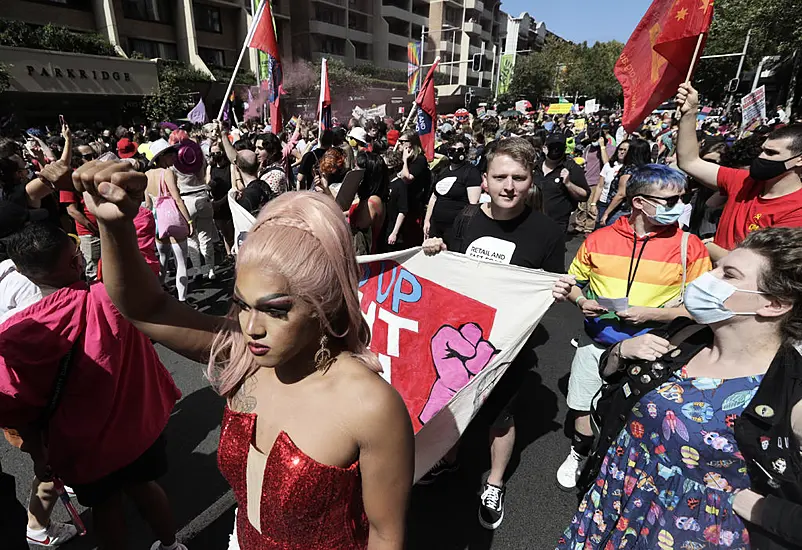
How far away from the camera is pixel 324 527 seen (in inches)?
50.3

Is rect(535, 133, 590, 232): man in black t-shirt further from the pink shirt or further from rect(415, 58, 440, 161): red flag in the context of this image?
the pink shirt

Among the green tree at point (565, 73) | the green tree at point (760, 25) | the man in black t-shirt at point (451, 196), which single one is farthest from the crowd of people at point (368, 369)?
the green tree at point (565, 73)

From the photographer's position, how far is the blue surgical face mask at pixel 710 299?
5.37 feet

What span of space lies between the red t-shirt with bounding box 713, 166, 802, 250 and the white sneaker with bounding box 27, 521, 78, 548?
15.2 feet

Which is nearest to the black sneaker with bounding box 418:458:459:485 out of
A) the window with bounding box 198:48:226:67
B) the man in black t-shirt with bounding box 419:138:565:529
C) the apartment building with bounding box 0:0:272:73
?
the man in black t-shirt with bounding box 419:138:565:529

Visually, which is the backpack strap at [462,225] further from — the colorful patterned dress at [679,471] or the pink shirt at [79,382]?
the pink shirt at [79,382]

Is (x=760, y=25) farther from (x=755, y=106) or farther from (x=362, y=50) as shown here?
(x=362, y=50)

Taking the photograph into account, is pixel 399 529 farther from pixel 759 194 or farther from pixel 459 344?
pixel 759 194

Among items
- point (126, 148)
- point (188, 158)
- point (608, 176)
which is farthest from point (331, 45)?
point (188, 158)

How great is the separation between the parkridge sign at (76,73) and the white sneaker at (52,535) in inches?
934

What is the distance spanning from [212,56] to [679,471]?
3607 cm

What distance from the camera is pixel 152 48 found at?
27.3 m

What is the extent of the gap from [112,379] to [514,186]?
224 centimetres

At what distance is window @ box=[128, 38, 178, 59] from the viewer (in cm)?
2633
